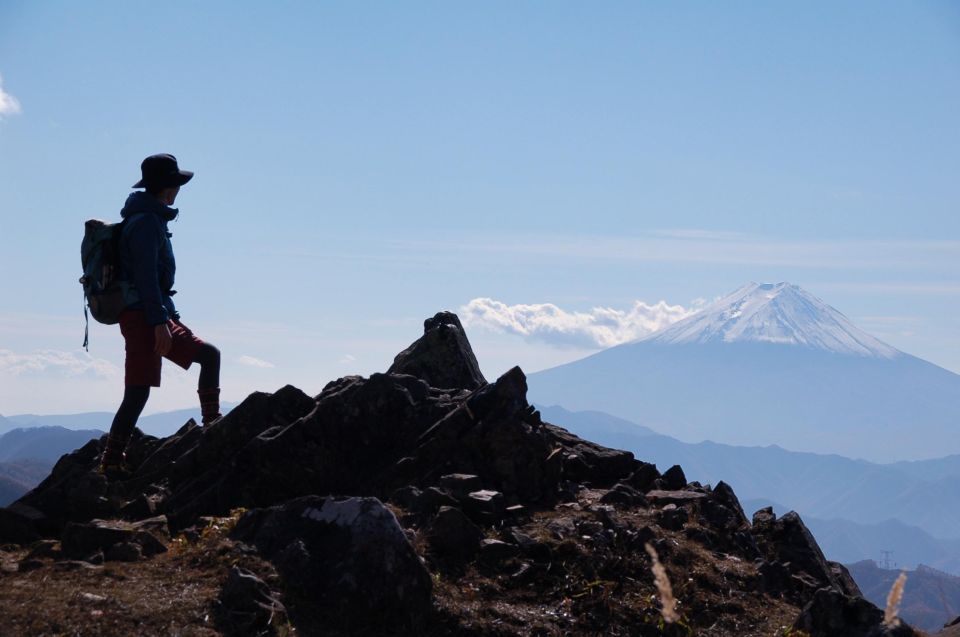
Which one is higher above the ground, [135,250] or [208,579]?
[135,250]

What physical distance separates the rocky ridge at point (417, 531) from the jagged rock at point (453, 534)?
2 cm

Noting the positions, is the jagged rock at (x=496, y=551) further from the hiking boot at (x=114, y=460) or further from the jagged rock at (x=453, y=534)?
the hiking boot at (x=114, y=460)

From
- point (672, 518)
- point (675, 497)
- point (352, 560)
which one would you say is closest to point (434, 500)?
point (352, 560)

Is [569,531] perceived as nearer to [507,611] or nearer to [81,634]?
[507,611]

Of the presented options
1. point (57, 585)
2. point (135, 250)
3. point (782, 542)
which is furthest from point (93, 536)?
point (782, 542)

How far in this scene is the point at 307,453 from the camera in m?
12.2

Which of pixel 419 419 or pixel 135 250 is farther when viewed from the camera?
pixel 419 419

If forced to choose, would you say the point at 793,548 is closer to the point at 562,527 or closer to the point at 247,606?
the point at 562,527

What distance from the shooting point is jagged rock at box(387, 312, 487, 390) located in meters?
17.5

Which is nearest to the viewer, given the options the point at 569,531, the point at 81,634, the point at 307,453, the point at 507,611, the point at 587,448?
the point at 81,634

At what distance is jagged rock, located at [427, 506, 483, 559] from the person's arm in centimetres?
485

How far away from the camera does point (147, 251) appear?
12273mm

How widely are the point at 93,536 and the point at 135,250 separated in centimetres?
411

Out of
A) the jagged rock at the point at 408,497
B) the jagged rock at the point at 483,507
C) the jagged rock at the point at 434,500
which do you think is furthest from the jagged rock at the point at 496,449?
the jagged rock at the point at 434,500
